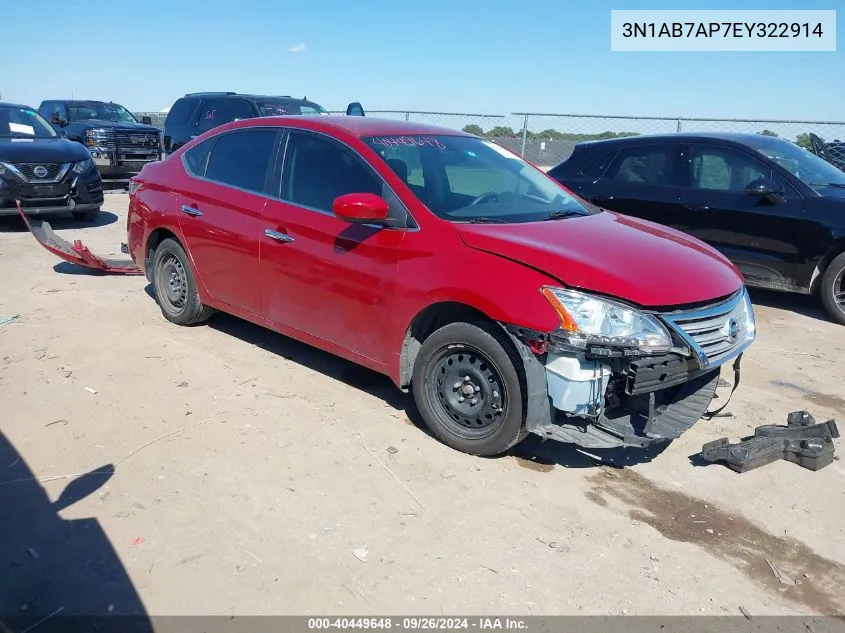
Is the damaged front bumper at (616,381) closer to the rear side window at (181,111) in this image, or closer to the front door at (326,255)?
the front door at (326,255)

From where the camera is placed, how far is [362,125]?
15.8 ft

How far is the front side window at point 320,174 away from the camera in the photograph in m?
4.39

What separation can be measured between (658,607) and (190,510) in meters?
2.15

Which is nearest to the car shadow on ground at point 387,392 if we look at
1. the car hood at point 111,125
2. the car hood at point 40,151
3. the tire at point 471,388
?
the tire at point 471,388

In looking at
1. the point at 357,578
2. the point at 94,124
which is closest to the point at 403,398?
the point at 357,578

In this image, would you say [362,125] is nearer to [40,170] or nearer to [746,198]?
[746,198]

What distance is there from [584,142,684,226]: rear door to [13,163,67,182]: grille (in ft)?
24.4

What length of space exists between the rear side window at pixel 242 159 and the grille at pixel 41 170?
569 cm

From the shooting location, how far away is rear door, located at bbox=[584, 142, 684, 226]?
764 centimetres

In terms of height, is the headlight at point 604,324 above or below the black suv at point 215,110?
below

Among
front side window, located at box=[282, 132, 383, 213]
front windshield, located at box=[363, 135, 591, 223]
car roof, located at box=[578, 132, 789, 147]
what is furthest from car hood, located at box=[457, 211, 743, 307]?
car roof, located at box=[578, 132, 789, 147]

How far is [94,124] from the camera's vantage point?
1545 cm

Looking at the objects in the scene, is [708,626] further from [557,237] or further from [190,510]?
[190,510]

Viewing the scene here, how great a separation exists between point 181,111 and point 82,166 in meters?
3.49
